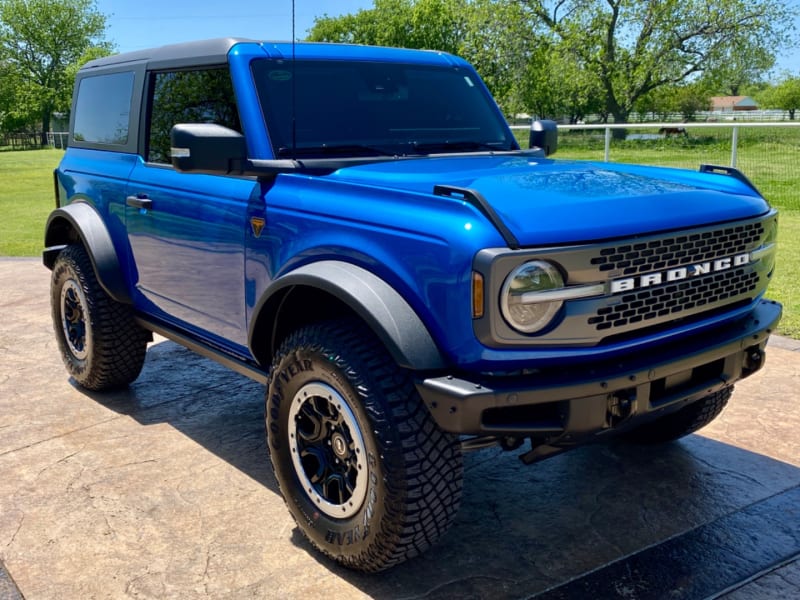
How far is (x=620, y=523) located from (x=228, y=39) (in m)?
2.79

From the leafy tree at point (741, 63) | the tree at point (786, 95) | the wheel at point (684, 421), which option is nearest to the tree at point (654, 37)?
the leafy tree at point (741, 63)

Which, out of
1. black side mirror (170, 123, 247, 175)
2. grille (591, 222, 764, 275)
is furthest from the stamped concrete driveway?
black side mirror (170, 123, 247, 175)

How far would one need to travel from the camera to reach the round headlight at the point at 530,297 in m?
2.59

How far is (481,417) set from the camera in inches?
103

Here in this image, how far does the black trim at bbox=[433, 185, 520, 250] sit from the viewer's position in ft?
8.45

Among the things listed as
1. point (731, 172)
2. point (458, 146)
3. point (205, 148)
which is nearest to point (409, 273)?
point (205, 148)

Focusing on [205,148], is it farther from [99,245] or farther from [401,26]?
[401,26]

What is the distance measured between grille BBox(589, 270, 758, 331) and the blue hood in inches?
8.3

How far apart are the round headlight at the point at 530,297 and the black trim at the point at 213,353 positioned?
138cm

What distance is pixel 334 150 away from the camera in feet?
12.2

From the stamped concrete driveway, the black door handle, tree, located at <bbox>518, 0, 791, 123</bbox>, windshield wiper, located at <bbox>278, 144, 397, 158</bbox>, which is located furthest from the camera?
tree, located at <bbox>518, 0, 791, 123</bbox>

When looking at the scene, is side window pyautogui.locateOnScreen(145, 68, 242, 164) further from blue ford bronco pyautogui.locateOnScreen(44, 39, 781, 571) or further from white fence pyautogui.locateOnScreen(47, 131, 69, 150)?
white fence pyautogui.locateOnScreen(47, 131, 69, 150)

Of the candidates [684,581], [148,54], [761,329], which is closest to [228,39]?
[148,54]

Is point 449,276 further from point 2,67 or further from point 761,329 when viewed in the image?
point 2,67
